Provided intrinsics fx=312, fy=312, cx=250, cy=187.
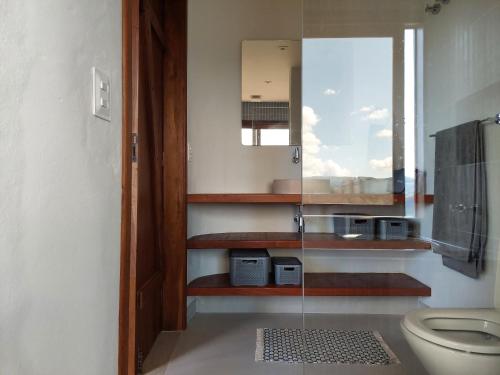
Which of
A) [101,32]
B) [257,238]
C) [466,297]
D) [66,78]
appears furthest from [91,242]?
[466,297]

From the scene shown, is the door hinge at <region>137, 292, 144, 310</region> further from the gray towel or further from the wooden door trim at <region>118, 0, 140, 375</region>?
the gray towel

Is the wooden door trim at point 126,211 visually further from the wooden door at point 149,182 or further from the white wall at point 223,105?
the white wall at point 223,105

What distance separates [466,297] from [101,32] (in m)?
2.19

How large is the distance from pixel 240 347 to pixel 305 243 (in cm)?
76

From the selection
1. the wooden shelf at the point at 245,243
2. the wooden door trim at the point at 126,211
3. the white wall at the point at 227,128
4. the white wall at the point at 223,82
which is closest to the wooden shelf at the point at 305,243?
the wooden shelf at the point at 245,243

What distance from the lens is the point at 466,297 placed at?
5.90 ft

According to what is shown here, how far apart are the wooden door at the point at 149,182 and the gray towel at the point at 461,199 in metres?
1.78

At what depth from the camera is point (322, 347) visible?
1.92 m

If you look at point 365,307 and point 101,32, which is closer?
point 101,32

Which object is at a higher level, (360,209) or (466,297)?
(360,209)

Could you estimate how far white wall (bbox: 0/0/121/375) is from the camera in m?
0.55

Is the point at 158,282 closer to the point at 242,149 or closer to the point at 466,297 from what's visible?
the point at 242,149

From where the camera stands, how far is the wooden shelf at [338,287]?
2.08 meters

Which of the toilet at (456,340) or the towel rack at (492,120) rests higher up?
the towel rack at (492,120)
